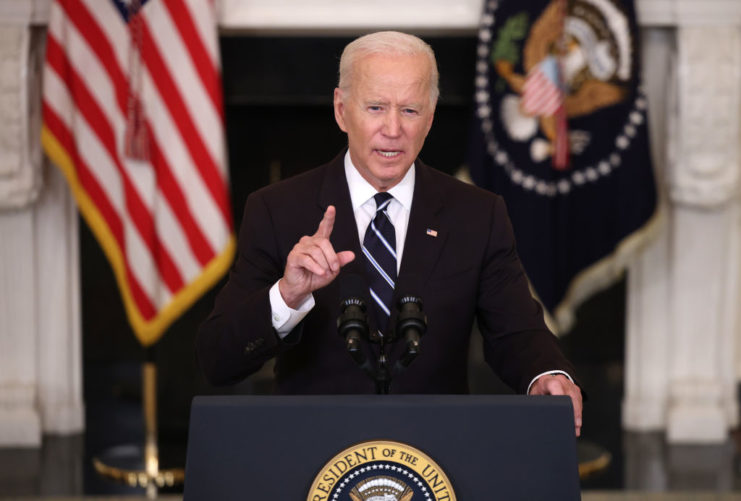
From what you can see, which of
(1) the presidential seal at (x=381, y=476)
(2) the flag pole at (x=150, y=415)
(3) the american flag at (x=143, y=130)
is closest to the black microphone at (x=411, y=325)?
(1) the presidential seal at (x=381, y=476)

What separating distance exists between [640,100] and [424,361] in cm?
278

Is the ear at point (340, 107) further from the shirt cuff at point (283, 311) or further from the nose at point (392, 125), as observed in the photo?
the shirt cuff at point (283, 311)

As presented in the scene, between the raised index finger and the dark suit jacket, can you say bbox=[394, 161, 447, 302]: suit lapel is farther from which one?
the raised index finger

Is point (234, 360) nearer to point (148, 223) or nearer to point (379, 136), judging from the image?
point (379, 136)

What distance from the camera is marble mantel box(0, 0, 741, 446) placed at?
15.6ft

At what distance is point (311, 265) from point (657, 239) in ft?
12.2

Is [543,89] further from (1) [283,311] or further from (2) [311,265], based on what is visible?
(2) [311,265]

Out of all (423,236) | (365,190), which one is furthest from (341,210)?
(423,236)

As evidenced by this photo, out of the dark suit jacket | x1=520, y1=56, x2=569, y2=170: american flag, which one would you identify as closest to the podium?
the dark suit jacket

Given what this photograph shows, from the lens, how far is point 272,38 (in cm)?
493

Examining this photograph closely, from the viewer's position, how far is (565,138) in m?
4.60

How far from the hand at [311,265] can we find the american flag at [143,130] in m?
2.67

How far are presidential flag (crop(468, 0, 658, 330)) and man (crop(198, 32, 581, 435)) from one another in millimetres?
2312

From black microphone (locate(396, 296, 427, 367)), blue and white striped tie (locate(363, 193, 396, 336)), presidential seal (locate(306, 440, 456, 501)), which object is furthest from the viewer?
blue and white striped tie (locate(363, 193, 396, 336))
